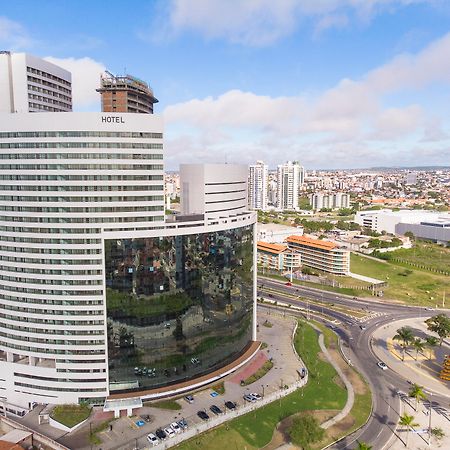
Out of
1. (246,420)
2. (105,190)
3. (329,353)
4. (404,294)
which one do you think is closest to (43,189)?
(105,190)

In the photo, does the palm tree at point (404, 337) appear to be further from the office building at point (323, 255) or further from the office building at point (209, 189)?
the office building at point (323, 255)

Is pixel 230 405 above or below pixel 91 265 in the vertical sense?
below

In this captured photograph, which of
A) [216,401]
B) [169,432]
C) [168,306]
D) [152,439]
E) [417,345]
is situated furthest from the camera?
[417,345]

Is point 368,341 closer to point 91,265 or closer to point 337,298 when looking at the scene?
point 337,298

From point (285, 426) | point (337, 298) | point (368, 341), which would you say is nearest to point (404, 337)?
point (368, 341)

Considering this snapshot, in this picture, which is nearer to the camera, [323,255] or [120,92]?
[120,92]

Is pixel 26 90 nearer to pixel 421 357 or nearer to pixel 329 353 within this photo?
pixel 329 353

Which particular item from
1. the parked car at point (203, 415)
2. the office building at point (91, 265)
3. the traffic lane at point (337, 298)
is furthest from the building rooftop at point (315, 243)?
the parked car at point (203, 415)

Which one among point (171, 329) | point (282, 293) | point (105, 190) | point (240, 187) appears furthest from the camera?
point (282, 293)
